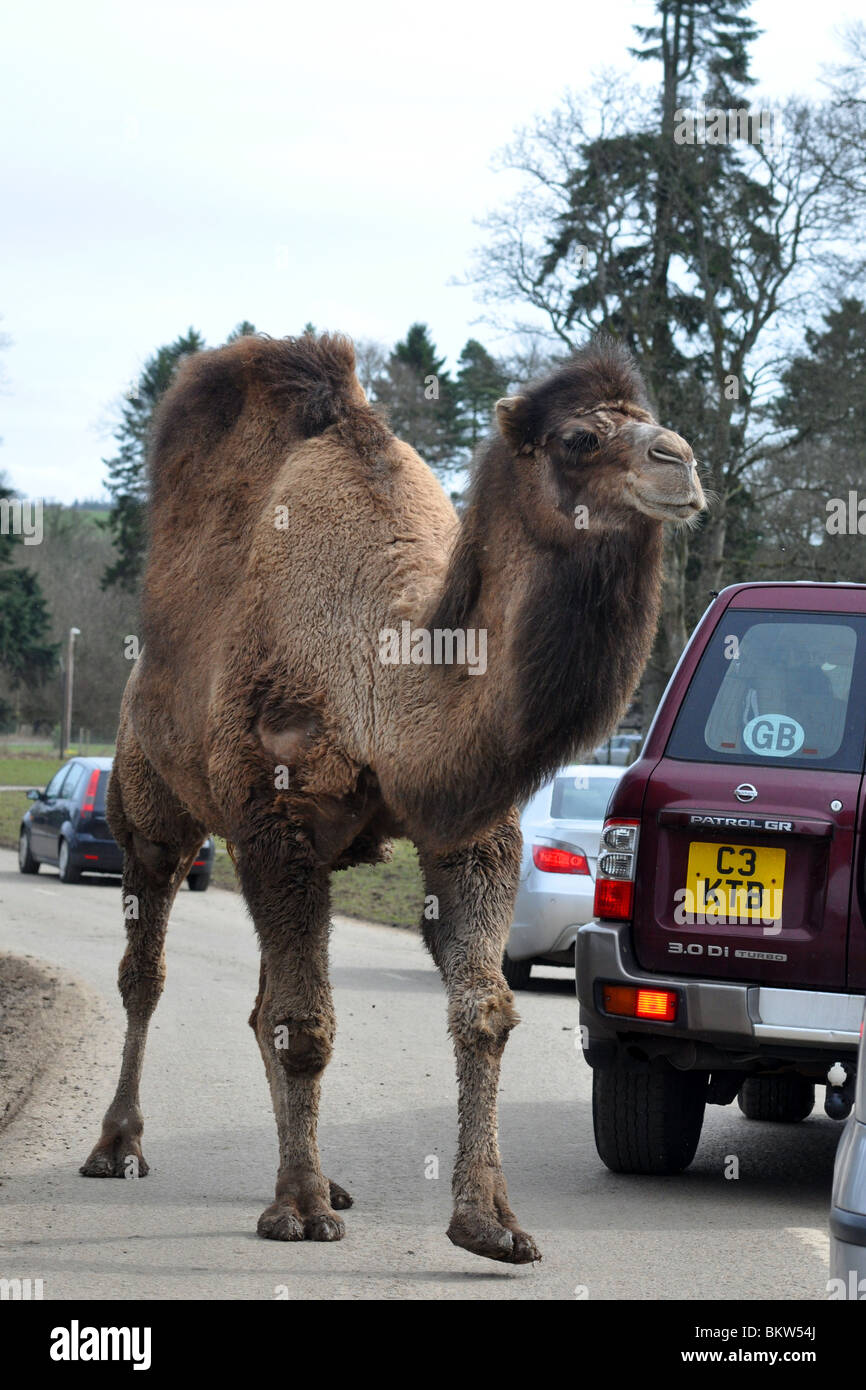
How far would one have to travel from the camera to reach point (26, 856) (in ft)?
83.5

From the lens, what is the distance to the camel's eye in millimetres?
5457

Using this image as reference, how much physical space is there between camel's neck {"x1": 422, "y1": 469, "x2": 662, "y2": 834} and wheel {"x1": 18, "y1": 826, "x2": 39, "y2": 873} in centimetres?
2014

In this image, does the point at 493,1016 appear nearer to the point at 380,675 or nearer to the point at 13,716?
the point at 380,675

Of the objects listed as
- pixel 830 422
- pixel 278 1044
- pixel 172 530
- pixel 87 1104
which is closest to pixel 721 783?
pixel 278 1044

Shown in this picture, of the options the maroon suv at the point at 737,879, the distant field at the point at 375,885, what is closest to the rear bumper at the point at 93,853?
the distant field at the point at 375,885

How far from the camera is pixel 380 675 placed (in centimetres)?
622

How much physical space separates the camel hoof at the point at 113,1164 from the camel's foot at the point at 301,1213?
115 centimetres

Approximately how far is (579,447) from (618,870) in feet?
6.72

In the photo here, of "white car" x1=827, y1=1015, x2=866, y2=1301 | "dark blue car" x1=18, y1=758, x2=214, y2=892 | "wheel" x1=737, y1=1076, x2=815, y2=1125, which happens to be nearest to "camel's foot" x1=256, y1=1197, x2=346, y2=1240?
"white car" x1=827, y1=1015, x2=866, y2=1301

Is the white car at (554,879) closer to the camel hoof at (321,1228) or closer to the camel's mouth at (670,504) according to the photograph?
the camel hoof at (321,1228)

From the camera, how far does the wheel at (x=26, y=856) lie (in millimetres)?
25203

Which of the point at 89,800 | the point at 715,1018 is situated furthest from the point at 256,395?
the point at 89,800

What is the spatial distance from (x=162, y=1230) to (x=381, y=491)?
2.75 metres

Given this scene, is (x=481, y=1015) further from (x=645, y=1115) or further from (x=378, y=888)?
(x=378, y=888)
